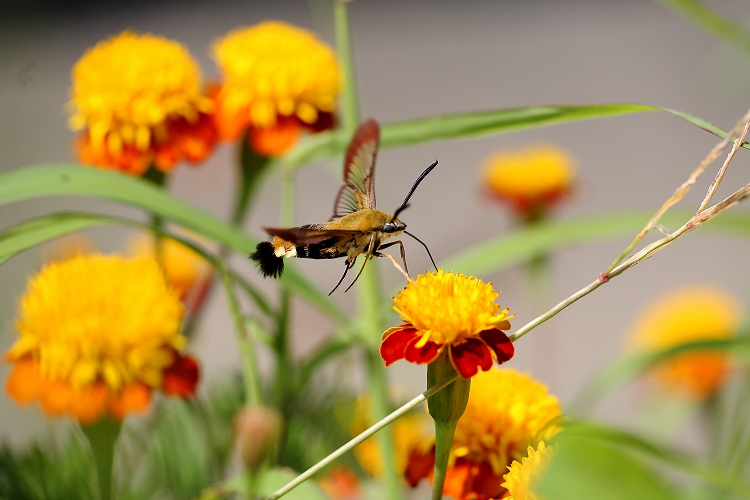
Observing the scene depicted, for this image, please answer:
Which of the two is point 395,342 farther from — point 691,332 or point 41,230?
point 691,332

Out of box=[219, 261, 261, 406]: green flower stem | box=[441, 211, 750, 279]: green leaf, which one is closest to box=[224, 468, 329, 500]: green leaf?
box=[219, 261, 261, 406]: green flower stem

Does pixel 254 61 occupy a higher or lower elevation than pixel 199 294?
higher

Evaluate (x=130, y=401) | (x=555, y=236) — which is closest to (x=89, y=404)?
(x=130, y=401)

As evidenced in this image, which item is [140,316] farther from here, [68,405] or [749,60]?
[749,60]

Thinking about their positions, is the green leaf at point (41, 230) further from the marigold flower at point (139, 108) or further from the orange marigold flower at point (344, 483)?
the orange marigold flower at point (344, 483)

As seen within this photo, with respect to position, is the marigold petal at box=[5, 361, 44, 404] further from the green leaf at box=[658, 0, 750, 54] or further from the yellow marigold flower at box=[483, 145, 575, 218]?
the yellow marigold flower at box=[483, 145, 575, 218]

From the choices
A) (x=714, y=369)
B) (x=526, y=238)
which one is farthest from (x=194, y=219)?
(x=714, y=369)
